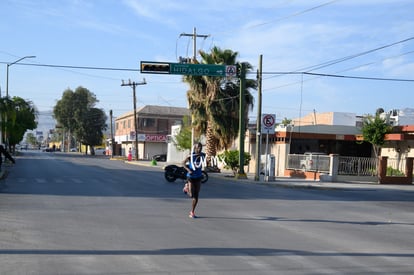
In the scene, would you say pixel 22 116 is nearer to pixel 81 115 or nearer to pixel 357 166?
pixel 81 115

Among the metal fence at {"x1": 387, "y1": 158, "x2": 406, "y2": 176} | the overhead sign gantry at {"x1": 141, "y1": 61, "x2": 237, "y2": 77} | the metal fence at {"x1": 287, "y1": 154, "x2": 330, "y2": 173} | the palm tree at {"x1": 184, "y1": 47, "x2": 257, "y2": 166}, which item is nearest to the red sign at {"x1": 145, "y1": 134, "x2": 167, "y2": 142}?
the palm tree at {"x1": 184, "y1": 47, "x2": 257, "y2": 166}

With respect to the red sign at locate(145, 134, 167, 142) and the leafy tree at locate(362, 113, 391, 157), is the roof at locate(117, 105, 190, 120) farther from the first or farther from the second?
the leafy tree at locate(362, 113, 391, 157)

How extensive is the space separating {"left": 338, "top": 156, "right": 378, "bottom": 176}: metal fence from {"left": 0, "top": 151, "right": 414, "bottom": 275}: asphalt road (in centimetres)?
1453

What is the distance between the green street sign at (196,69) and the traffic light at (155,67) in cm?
30

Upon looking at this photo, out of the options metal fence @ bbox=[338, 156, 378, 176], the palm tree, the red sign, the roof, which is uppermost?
the roof

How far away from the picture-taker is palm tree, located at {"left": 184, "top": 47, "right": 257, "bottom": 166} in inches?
1374

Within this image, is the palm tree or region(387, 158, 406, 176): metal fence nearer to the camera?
region(387, 158, 406, 176): metal fence

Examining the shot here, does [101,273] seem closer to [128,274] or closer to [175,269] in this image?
[128,274]

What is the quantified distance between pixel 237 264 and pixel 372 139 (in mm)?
25321

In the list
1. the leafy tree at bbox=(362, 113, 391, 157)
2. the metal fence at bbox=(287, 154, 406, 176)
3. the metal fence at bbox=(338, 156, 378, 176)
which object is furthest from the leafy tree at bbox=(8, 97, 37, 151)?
the leafy tree at bbox=(362, 113, 391, 157)

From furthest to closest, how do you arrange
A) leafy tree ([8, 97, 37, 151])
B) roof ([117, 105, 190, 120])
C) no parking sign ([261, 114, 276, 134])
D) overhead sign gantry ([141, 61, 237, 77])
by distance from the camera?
1. roof ([117, 105, 190, 120])
2. leafy tree ([8, 97, 37, 151])
3. no parking sign ([261, 114, 276, 134])
4. overhead sign gantry ([141, 61, 237, 77])

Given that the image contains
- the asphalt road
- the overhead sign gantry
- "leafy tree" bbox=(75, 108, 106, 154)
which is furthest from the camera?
"leafy tree" bbox=(75, 108, 106, 154)

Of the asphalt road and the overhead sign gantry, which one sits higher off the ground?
the overhead sign gantry

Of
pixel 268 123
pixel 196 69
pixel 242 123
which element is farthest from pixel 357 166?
pixel 196 69
